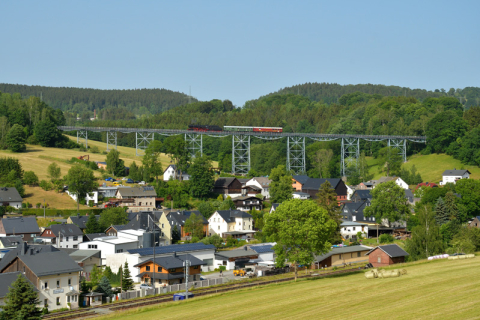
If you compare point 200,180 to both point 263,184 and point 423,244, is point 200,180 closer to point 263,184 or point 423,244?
point 263,184

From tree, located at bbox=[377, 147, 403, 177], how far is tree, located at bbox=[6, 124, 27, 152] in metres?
56.8

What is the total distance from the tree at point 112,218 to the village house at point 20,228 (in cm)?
608

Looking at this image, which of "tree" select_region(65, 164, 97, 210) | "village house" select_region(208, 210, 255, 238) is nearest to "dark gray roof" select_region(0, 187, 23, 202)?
"tree" select_region(65, 164, 97, 210)

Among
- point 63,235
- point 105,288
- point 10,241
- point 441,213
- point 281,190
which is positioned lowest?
point 105,288

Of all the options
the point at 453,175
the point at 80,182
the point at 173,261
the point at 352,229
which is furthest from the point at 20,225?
the point at 453,175

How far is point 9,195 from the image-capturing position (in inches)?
2442

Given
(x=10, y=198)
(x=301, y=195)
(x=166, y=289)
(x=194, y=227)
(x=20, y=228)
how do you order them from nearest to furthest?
(x=166, y=289) < (x=20, y=228) < (x=194, y=227) < (x=10, y=198) < (x=301, y=195)

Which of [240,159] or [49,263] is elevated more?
[240,159]

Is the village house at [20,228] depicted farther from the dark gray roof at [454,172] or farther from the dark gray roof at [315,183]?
the dark gray roof at [454,172]

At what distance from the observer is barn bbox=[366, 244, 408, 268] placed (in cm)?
4338

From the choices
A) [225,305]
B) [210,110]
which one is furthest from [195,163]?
[210,110]

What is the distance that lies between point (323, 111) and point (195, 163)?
76880mm

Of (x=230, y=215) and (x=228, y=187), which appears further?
(x=228, y=187)

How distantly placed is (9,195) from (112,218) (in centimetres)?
1414
